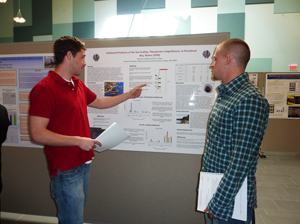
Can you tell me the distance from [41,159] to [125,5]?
4.00m

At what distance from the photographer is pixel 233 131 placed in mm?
1098

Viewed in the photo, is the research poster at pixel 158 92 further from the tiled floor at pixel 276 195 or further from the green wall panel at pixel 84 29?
the green wall panel at pixel 84 29

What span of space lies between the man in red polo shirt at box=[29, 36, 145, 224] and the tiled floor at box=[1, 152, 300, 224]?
1331 millimetres

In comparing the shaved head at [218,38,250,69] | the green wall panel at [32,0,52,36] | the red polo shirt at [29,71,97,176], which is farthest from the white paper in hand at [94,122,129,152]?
the green wall panel at [32,0,52,36]

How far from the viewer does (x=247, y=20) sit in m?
5.07

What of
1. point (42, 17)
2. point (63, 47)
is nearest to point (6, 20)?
point (42, 17)

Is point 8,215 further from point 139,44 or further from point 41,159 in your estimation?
point 139,44

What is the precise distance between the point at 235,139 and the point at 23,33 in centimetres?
580

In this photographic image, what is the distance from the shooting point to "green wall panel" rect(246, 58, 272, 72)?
534cm

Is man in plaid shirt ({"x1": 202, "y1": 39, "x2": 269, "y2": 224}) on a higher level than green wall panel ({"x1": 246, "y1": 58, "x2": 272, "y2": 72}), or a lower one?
lower

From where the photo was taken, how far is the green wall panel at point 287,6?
495 centimetres

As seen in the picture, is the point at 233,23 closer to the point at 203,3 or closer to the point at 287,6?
the point at 203,3

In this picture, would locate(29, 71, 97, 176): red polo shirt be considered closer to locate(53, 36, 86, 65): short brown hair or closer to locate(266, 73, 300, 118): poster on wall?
locate(53, 36, 86, 65): short brown hair

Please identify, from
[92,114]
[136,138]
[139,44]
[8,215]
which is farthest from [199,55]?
[8,215]
